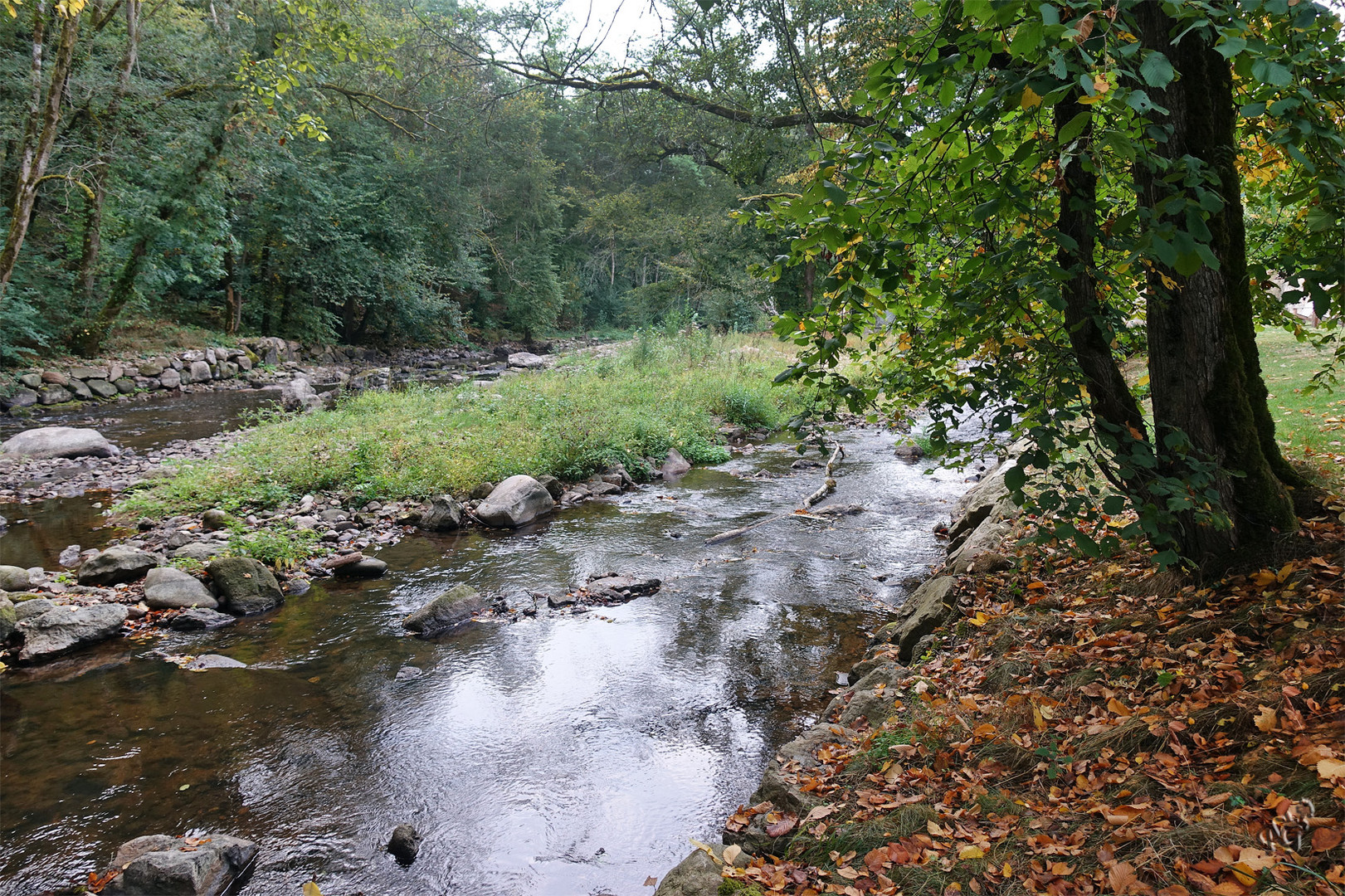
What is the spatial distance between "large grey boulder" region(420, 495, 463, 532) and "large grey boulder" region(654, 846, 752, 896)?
697 centimetres

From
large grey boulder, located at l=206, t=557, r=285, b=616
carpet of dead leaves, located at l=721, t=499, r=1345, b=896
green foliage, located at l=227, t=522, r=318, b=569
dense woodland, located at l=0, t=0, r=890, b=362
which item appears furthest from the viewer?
dense woodland, located at l=0, t=0, r=890, b=362

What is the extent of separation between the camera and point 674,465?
12617mm

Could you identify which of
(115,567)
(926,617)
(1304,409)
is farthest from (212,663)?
(1304,409)

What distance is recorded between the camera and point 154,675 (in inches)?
225

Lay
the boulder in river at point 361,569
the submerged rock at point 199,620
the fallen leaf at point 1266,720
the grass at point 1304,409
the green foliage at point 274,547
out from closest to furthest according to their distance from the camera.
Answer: the fallen leaf at point 1266,720
the grass at point 1304,409
the submerged rock at point 199,620
the green foliage at point 274,547
the boulder in river at point 361,569

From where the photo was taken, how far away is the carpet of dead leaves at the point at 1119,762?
219cm

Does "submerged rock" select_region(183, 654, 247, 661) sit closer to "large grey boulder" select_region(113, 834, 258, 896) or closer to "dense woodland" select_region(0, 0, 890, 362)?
"large grey boulder" select_region(113, 834, 258, 896)

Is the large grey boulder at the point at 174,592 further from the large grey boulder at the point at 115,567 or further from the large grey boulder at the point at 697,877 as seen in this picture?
the large grey boulder at the point at 697,877

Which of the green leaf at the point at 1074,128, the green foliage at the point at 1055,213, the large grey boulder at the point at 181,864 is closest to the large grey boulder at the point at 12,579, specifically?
the large grey boulder at the point at 181,864

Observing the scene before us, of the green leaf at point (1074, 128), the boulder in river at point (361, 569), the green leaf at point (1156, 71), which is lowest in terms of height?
the boulder in river at point (361, 569)

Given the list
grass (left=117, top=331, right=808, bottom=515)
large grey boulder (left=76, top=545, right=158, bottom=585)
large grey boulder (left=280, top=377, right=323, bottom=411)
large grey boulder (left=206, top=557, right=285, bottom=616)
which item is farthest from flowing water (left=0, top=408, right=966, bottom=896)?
large grey boulder (left=280, top=377, right=323, bottom=411)

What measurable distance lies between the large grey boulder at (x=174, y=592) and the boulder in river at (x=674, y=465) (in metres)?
7.01

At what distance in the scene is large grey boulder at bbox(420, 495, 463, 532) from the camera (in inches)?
376

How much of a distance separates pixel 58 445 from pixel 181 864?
12084 mm
